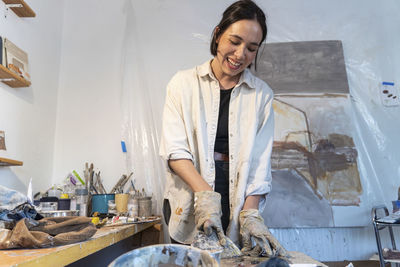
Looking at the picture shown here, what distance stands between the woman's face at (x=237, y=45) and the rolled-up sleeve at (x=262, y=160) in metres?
0.22

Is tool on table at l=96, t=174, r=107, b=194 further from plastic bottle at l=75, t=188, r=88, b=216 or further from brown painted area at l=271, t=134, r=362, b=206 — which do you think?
brown painted area at l=271, t=134, r=362, b=206

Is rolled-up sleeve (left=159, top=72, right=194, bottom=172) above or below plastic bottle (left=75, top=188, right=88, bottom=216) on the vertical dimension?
above

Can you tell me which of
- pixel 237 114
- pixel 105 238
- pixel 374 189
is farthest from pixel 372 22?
pixel 105 238

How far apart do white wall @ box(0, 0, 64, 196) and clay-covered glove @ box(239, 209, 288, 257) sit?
4.37ft

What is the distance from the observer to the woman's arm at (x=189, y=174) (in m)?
0.97

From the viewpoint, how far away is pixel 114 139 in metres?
2.04

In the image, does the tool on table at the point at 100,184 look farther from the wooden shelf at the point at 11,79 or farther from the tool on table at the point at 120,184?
the wooden shelf at the point at 11,79

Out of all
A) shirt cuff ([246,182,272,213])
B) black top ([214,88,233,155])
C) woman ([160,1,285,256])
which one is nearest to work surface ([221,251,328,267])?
woman ([160,1,285,256])

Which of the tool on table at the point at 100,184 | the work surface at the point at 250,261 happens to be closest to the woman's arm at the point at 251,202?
the work surface at the point at 250,261

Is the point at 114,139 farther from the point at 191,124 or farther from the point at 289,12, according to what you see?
the point at 289,12

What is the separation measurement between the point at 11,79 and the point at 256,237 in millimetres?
1506

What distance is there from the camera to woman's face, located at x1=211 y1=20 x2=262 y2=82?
1134mm

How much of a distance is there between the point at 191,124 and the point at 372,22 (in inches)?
72.6

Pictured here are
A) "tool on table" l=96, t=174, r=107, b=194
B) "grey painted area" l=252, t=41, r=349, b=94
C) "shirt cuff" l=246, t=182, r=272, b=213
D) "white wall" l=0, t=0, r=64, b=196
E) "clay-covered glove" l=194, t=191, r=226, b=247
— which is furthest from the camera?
"grey painted area" l=252, t=41, r=349, b=94
